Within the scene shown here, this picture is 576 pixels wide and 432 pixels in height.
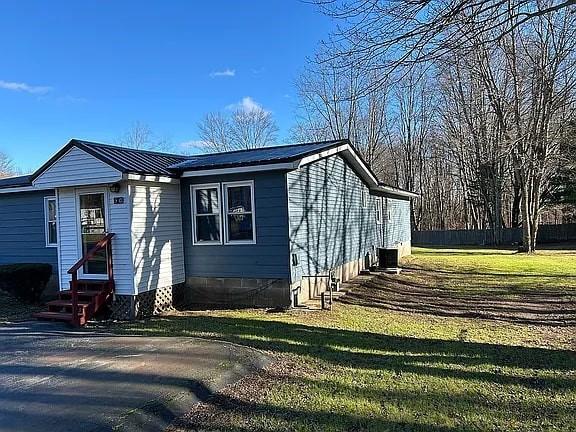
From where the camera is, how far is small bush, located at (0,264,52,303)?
35.5 ft

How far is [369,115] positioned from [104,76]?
A: 65.8 feet

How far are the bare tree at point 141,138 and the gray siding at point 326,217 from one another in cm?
3188

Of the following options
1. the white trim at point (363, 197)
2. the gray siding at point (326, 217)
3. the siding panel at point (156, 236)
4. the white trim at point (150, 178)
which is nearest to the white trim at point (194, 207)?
the siding panel at point (156, 236)

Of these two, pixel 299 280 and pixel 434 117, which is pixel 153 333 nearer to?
Answer: pixel 299 280

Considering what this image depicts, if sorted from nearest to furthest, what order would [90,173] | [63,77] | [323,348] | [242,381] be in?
[242,381], [323,348], [90,173], [63,77]

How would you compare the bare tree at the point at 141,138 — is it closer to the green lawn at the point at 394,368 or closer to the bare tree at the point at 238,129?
the bare tree at the point at 238,129

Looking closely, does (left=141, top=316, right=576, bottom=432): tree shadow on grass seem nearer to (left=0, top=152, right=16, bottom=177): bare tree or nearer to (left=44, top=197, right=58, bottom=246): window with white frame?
(left=44, top=197, right=58, bottom=246): window with white frame

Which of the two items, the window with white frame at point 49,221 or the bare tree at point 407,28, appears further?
the window with white frame at point 49,221

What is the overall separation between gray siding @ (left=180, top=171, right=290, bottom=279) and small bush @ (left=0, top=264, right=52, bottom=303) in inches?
179

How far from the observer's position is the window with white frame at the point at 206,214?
1008cm

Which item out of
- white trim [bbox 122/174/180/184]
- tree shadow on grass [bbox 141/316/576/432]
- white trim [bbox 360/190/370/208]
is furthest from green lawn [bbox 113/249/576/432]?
white trim [bbox 360/190/370/208]


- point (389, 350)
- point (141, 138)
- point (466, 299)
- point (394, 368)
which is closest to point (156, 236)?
point (389, 350)

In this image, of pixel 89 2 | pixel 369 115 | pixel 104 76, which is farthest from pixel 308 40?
pixel 369 115

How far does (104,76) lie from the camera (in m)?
26.4
